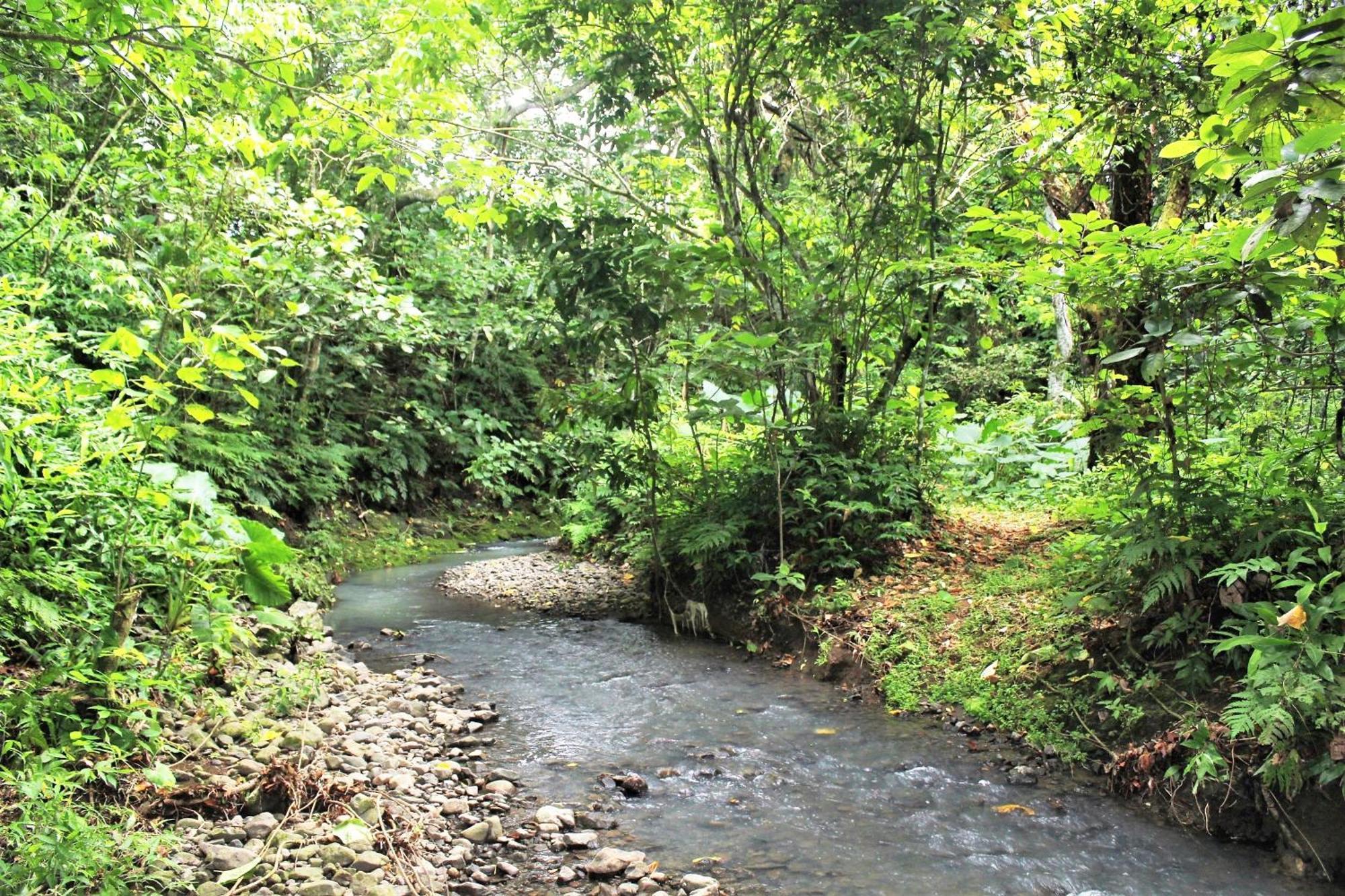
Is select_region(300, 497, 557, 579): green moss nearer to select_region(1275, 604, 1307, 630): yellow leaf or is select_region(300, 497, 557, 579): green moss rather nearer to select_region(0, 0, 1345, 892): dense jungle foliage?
select_region(0, 0, 1345, 892): dense jungle foliage

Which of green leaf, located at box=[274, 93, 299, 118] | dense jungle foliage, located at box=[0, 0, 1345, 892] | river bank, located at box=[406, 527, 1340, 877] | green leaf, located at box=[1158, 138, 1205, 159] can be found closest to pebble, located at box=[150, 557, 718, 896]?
dense jungle foliage, located at box=[0, 0, 1345, 892]

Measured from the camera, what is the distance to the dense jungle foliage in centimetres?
340

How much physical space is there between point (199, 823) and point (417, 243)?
1417cm

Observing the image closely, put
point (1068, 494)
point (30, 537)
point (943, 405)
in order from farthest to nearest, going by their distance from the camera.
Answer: point (943, 405) < point (1068, 494) < point (30, 537)

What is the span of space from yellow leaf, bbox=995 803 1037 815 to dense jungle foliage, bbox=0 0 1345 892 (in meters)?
0.69

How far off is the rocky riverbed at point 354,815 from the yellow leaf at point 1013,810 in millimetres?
1610

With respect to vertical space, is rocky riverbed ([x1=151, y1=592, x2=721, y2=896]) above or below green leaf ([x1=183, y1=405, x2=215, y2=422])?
below

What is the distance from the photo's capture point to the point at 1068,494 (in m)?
7.44

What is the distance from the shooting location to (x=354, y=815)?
3424mm

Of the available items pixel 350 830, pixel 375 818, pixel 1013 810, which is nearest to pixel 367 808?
pixel 375 818

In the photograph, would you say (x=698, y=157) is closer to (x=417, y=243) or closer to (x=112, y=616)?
(x=112, y=616)

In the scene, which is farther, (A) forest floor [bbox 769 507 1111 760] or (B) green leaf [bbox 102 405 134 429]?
(A) forest floor [bbox 769 507 1111 760]

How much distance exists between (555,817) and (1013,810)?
88.7 inches

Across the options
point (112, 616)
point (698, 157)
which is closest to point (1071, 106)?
point (698, 157)
